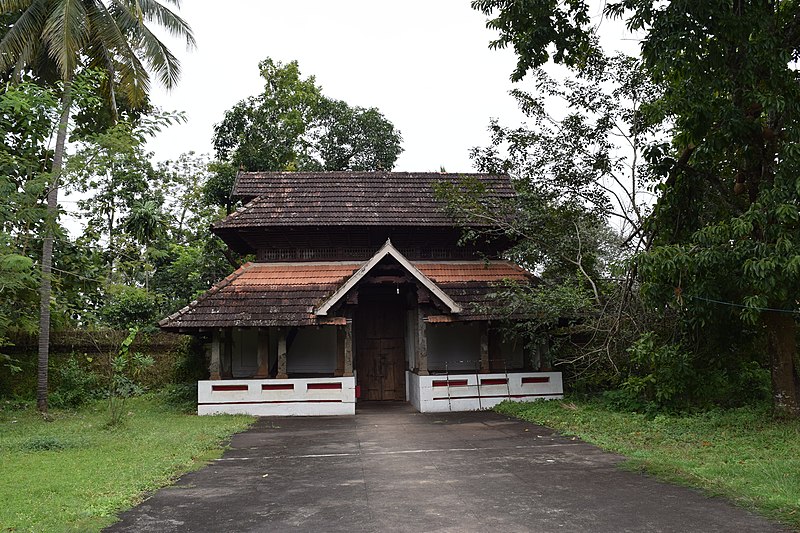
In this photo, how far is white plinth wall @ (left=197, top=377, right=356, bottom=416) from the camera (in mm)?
14938

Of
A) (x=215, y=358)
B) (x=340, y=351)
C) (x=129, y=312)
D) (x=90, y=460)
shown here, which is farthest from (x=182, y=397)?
(x=90, y=460)

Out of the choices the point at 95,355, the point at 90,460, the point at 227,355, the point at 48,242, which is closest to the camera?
the point at 90,460

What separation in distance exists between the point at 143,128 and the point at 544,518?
965cm

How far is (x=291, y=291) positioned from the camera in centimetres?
1573

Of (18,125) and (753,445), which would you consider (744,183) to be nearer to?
(753,445)

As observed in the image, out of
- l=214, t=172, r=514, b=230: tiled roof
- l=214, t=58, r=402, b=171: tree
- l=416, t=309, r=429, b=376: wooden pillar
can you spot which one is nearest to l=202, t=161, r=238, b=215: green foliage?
l=214, t=58, r=402, b=171: tree

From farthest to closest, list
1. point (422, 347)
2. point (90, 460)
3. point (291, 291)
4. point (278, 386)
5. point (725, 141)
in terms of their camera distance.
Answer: point (291, 291) → point (422, 347) → point (278, 386) → point (725, 141) → point (90, 460)

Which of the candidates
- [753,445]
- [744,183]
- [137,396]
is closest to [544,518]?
[753,445]

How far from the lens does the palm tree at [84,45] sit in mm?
14531

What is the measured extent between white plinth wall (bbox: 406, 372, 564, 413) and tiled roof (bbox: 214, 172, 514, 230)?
399cm

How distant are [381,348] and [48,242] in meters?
8.44

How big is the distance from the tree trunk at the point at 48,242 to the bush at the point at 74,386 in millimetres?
1329

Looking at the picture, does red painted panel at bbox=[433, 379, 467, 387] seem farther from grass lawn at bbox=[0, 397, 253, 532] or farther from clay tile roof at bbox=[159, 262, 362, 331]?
grass lawn at bbox=[0, 397, 253, 532]

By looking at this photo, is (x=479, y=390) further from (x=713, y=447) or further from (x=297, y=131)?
(x=297, y=131)
